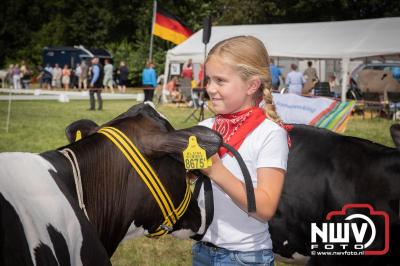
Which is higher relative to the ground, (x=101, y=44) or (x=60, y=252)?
(x=101, y=44)

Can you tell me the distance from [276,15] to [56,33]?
24983 mm

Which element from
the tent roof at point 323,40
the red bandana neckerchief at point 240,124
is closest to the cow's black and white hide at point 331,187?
the red bandana neckerchief at point 240,124

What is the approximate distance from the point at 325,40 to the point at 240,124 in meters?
20.4

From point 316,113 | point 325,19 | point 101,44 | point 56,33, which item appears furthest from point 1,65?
point 316,113

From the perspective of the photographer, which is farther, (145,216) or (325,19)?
(325,19)

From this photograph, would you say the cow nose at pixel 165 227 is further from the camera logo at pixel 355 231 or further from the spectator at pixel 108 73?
the spectator at pixel 108 73

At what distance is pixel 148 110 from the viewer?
2.41 meters

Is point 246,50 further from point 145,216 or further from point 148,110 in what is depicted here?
point 145,216

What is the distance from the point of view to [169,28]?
80.2 feet

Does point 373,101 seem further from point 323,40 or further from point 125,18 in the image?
point 125,18

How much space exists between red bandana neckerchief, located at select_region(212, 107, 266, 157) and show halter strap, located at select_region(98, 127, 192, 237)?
30cm

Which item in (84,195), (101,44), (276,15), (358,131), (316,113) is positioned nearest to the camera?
(84,195)

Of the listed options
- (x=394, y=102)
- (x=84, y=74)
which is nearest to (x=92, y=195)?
(x=394, y=102)

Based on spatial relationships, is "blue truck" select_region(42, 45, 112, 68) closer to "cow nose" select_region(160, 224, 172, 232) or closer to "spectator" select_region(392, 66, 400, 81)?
"spectator" select_region(392, 66, 400, 81)
